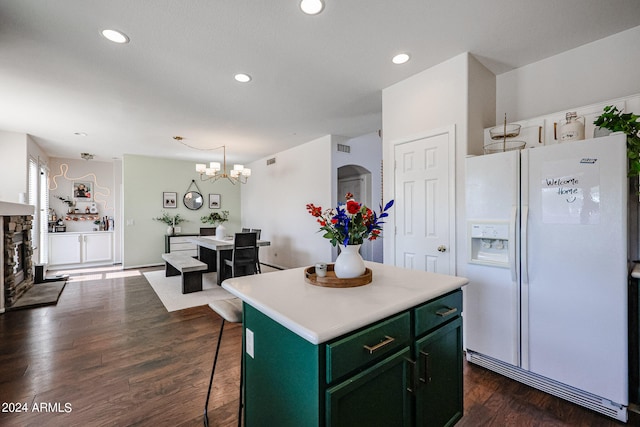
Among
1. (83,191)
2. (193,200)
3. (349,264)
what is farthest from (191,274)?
(83,191)

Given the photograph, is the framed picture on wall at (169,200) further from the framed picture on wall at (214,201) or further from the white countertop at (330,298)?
the white countertop at (330,298)

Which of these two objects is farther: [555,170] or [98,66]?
[98,66]

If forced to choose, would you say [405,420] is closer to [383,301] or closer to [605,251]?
[383,301]

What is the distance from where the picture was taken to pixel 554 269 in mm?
1915

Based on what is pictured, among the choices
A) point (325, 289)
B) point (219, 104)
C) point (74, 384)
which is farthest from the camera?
point (219, 104)

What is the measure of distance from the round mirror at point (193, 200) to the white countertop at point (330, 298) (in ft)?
21.3

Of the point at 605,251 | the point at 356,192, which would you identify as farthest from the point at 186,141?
the point at 605,251

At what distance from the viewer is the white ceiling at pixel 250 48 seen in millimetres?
1928

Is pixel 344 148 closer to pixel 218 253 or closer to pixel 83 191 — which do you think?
pixel 218 253

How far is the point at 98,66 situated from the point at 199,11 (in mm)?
1420

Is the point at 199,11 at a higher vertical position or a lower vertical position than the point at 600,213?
higher

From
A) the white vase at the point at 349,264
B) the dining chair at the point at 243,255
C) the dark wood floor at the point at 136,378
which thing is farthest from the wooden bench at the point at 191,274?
the white vase at the point at 349,264

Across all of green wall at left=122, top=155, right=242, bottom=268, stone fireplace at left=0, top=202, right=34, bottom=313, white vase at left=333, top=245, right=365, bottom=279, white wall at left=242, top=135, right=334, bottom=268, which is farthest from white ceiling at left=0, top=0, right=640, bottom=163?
green wall at left=122, top=155, right=242, bottom=268

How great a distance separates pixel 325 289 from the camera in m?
1.41
